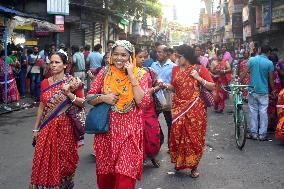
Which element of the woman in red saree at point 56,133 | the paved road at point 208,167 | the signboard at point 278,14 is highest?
the signboard at point 278,14

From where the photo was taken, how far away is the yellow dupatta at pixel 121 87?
4.07 metres

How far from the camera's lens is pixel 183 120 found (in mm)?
6227

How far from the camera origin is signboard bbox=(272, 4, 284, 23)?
70.1 ft

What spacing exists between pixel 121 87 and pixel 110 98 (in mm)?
153

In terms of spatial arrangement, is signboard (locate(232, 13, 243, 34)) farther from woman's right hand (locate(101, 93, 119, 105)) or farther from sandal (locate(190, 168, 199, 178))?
woman's right hand (locate(101, 93, 119, 105))

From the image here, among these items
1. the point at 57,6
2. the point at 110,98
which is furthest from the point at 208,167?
the point at 57,6

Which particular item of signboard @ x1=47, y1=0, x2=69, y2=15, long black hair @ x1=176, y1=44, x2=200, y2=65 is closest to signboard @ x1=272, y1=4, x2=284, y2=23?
signboard @ x1=47, y1=0, x2=69, y2=15

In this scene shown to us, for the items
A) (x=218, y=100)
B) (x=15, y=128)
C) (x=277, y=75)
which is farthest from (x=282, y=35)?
(x=15, y=128)

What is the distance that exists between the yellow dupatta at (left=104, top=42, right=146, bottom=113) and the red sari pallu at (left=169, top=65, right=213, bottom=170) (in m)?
2.10

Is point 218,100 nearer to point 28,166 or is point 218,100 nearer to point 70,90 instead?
point 28,166

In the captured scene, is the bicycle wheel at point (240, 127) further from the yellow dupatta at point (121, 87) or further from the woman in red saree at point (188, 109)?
the yellow dupatta at point (121, 87)

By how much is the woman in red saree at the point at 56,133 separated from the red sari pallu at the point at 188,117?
6.46 ft

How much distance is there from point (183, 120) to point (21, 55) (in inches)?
432

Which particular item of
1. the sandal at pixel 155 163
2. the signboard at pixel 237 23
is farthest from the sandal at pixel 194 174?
the signboard at pixel 237 23
